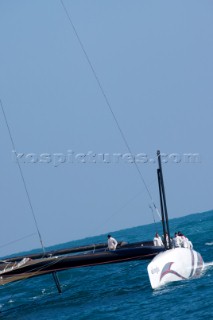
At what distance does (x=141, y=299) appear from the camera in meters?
25.2

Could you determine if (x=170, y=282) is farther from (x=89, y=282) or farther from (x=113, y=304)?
(x=89, y=282)

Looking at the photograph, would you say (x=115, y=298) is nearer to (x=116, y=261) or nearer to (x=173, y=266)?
(x=116, y=261)

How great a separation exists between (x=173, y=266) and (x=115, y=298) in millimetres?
2577

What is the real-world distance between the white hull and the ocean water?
14.0 inches

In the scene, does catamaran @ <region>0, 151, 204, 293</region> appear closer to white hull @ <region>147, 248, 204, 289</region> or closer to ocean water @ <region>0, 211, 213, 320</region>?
white hull @ <region>147, 248, 204, 289</region>

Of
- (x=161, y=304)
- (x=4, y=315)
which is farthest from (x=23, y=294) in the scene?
(x=161, y=304)

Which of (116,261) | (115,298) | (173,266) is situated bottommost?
(115,298)

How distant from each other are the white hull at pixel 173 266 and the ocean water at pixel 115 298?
0.36m

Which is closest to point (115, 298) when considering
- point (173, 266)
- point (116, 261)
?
point (116, 261)

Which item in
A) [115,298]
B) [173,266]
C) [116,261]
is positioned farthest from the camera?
[173,266]

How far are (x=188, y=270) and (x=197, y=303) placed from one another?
19.0 feet

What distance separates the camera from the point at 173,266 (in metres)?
26.8

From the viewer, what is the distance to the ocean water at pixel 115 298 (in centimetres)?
2234

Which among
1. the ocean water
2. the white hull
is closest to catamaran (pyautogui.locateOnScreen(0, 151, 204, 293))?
the white hull
